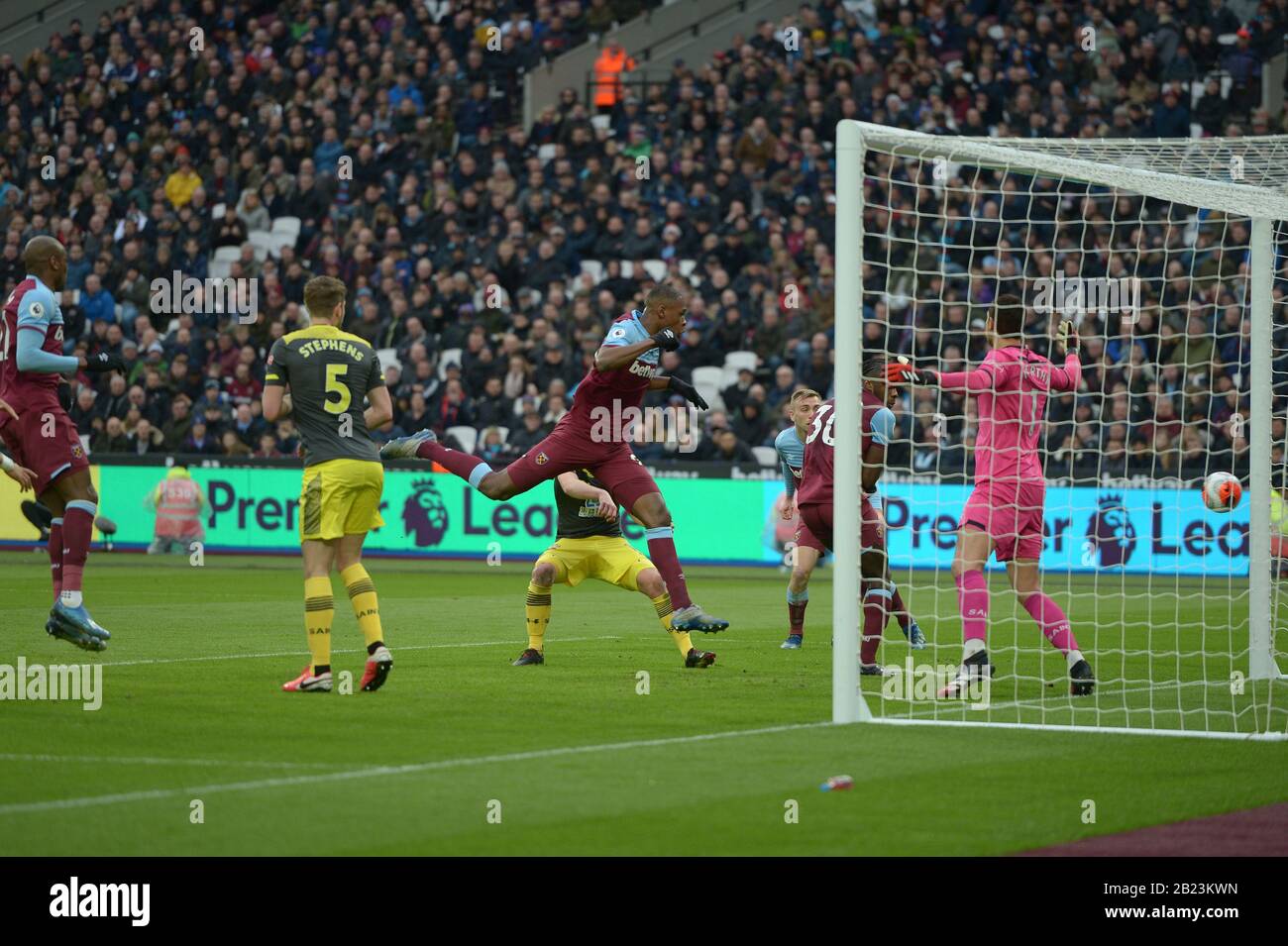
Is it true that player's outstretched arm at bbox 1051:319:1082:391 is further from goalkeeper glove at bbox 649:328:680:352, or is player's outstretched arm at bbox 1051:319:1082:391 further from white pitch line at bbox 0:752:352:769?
white pitch line at bbox 0:752:352:769

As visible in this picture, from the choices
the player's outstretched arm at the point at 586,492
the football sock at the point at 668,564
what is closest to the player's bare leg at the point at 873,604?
the football sock at the point at 668,564

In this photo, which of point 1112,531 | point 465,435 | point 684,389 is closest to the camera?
point 684,389

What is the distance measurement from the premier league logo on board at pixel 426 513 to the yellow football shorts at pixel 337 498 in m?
15.2

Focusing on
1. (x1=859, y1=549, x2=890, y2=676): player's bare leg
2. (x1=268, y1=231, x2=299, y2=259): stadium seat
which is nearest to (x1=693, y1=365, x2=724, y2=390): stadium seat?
(x1=268, y1=231, x2=299, y2=259): stadium seat

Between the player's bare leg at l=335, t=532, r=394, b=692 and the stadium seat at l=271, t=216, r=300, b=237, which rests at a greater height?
the stadium seat at l=271, t=216, r=300, b=237

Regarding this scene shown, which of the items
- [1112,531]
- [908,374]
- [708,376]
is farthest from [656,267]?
[908,374]

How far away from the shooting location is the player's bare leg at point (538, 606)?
38.7 feet

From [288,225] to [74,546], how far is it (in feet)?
62.2

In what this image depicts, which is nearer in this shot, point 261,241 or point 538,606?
point 538,606

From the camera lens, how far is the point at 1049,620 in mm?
10367

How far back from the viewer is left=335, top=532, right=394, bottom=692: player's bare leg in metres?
9.92

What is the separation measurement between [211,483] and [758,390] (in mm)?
7775

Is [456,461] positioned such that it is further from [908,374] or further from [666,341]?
[908,374]

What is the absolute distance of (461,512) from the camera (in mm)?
25125
